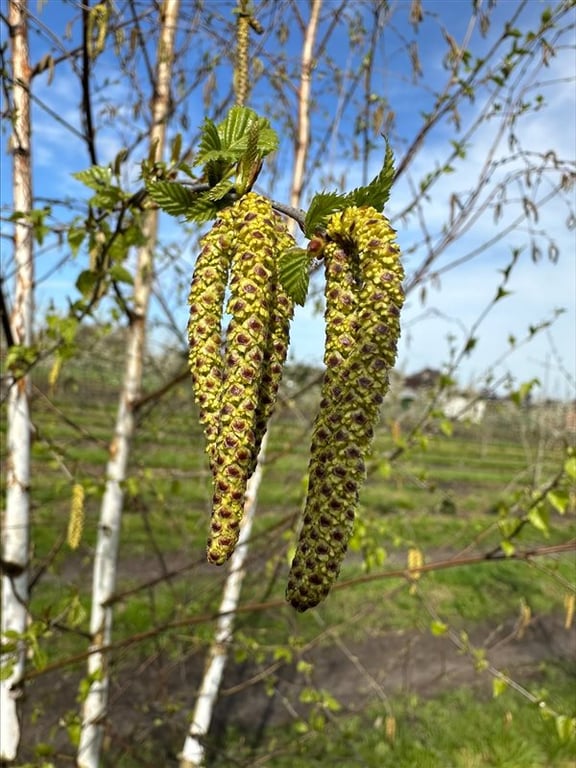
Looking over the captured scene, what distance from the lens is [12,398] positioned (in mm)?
2566

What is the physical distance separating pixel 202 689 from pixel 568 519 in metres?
15.1

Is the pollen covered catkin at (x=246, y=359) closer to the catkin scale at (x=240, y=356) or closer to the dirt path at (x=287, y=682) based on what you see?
the catkin scale at (x=240, y=356)

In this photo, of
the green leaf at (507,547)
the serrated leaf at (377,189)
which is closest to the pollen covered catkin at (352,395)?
the serrated leaf at (377,189)

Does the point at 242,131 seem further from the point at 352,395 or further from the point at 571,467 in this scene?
the point at 571,467

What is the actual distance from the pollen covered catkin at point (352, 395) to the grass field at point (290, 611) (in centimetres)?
189

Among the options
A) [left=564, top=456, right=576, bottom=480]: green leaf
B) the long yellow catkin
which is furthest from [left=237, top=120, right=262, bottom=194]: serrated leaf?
the long yellow catkin

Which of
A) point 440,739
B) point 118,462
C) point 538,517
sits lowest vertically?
point 440,739

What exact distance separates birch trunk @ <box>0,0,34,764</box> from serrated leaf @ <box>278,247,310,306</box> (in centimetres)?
205

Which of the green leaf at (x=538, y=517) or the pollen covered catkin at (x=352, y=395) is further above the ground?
the pollen covered catkin at (x=352, y=395)

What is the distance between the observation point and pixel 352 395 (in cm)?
63

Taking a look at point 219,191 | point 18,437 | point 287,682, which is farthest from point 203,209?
point 287,682

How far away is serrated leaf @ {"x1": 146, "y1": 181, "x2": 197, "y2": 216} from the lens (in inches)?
33.5

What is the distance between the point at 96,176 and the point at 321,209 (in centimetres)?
111

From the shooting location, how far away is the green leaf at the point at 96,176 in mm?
1571
